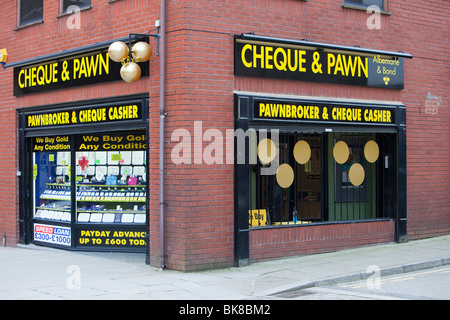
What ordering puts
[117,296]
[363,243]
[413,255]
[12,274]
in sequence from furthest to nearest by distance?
1. [363,243]
2. [413,255]
3. [12,274]
4. [117,296]

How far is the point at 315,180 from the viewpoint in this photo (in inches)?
510

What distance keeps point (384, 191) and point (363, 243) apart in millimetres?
1385

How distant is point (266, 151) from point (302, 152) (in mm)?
943

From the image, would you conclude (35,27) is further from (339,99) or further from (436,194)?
(436,194)

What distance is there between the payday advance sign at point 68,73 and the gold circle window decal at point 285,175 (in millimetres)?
3262

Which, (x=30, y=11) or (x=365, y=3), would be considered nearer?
(x=365, y=3)

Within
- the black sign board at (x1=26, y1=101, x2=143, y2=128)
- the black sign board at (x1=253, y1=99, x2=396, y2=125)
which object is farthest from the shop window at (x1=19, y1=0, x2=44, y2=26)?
the black sign board at (x1=253, y1=99, x2=396, y2=125)

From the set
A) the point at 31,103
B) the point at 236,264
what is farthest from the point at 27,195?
the point at 236,264

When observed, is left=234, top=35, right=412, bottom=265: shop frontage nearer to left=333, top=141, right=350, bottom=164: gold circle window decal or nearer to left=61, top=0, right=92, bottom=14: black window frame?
left=333, top=141, right=350, bottom=164: gold circle window decal

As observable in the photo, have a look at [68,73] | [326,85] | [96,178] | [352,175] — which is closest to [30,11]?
[68,73]

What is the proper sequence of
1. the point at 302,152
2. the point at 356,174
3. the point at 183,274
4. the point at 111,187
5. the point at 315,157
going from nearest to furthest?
the point at 183,274
the point at 302,152
the point at 315,157
the point at 111,187
the point at 356,174

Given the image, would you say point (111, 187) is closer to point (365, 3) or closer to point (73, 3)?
point (73, 3)

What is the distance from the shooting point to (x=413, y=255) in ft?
38.6

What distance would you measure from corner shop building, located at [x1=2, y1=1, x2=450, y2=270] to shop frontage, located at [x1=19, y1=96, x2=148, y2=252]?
3 cm
